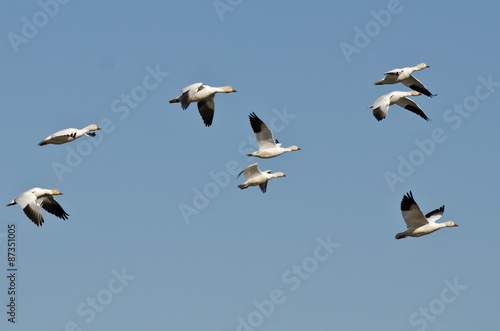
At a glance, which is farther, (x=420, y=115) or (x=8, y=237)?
(x=420, y=115)

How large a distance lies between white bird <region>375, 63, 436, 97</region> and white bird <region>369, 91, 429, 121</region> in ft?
0.89

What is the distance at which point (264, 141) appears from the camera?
22625 millimetres

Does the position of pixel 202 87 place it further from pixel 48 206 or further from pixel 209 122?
pixel 48 206

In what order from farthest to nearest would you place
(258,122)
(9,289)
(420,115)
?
1. (420,115)
2. (258,122)
3. (9,289)

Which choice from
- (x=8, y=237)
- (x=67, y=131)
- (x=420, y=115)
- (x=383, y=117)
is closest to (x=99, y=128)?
(x=67, y=131)

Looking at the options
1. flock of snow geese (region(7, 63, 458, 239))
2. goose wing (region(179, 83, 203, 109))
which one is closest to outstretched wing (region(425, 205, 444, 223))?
flock of snow geese (region(7, 63, 458, 239))

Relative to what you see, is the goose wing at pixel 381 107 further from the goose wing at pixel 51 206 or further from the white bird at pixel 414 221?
the goose wing at pixel 51 206

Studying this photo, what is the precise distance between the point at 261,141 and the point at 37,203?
564 cm

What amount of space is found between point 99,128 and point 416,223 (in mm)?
8129

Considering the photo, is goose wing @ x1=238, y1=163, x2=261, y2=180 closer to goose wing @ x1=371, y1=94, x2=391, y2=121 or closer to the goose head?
the goose head

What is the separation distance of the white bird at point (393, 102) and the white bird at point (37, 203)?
7857mm

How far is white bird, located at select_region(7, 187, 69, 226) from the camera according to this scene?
2039 cm

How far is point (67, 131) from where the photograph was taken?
2127 cm

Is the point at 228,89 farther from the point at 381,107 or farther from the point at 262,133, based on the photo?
the point at 381,107
